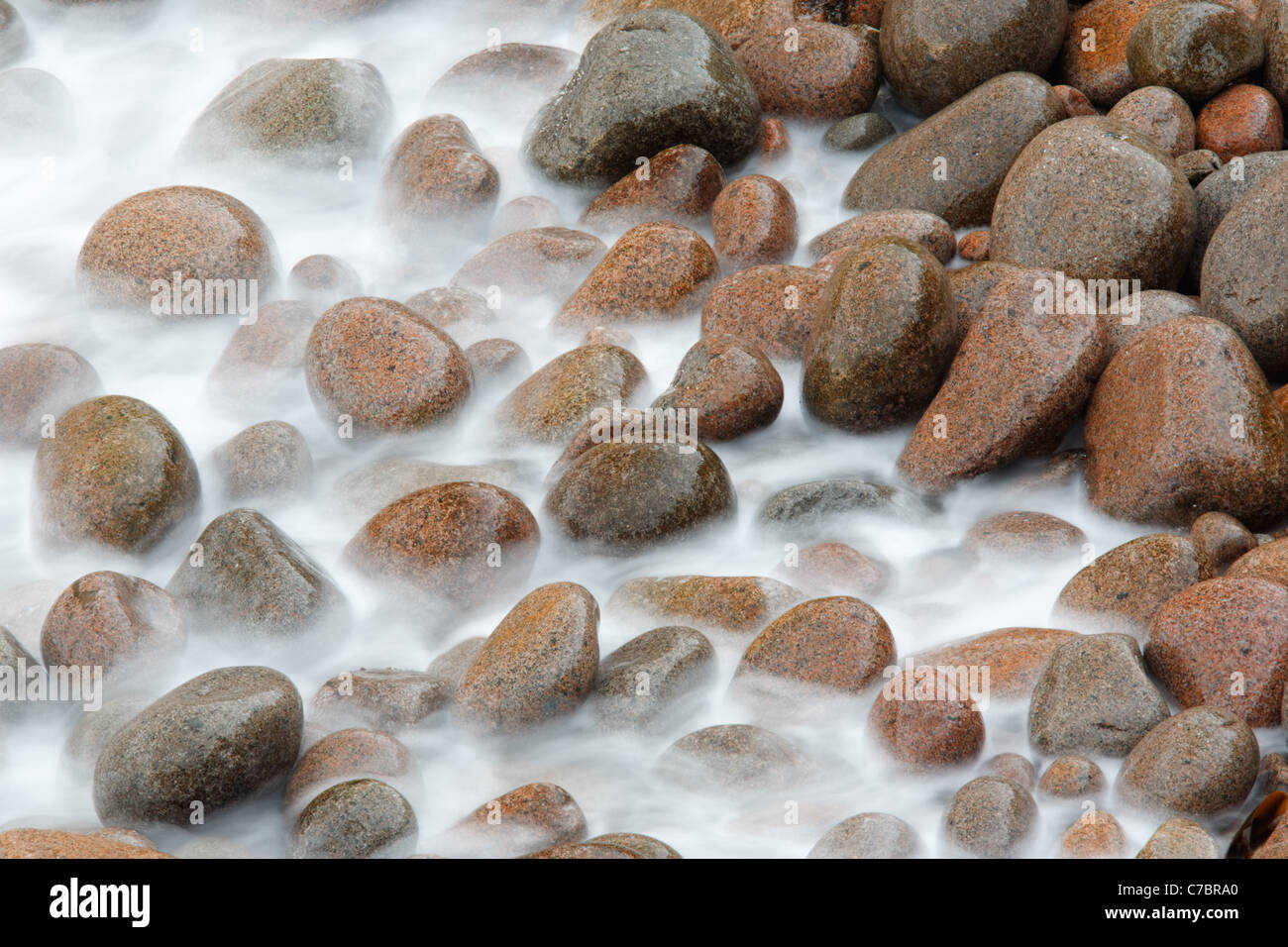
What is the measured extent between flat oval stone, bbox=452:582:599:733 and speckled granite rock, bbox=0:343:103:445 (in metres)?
2.87

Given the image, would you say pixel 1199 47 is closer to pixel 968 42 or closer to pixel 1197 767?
pixel 968 42

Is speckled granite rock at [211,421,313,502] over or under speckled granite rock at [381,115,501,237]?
under

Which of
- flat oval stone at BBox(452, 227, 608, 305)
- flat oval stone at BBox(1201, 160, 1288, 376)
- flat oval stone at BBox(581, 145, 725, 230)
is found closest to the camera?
flat oval stone at BBox(1201, 160, 1288, 376)

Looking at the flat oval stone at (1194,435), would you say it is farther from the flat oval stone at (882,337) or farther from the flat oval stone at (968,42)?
the flat oval stone at (968,42)

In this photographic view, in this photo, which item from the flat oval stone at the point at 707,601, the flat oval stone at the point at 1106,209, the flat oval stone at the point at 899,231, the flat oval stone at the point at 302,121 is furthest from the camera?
the flat oval stone at the point at 302,121

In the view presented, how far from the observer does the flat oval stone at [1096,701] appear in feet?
13.3

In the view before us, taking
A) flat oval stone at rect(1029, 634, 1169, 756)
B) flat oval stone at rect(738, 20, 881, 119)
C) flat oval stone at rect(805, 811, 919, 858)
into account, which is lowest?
flat oval stone at rect(805, 811, 919, 858)

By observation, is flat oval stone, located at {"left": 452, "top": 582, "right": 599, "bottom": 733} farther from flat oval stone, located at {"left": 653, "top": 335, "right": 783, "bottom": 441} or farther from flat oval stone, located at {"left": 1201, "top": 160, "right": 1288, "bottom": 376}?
flat oval stone, located at {"left": 1201, "top": 160, "right": 1288, "bottom": 376}

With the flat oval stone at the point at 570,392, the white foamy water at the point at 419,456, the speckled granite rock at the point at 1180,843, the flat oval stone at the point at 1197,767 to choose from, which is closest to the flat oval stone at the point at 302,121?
the white foamy water at the point at 419,456

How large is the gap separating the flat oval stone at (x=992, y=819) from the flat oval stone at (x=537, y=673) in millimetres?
1343

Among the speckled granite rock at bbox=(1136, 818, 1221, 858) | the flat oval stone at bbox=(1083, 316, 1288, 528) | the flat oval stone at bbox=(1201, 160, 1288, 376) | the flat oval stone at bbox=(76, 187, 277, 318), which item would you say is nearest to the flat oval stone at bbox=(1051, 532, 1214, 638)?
the flat oval stone at bbox=(1083, 316, 1288, 528)

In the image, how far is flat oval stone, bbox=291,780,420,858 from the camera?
388 cm
